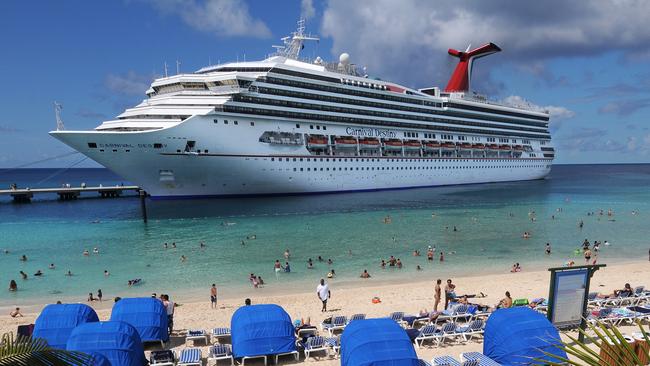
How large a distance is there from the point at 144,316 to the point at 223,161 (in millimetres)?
32866

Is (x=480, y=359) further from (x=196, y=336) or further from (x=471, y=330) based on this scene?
(x=196, y=336)

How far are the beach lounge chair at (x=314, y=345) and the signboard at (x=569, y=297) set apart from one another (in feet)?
18.8

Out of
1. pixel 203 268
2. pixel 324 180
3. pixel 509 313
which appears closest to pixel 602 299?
pixel 509 313

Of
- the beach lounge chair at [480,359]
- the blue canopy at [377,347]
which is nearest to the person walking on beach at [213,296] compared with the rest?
the blue canopy at [377,347]

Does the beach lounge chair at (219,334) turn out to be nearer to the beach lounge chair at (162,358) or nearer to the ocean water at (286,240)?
the beach lounge chair at (162,358)

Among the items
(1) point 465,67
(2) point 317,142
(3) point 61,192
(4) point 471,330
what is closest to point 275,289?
(4) point 471,330

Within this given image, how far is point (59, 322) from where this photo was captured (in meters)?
10.2

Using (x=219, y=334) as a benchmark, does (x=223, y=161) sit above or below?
above

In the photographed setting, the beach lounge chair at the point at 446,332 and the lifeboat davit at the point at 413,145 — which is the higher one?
the lifeboat davit at the point at 413,145

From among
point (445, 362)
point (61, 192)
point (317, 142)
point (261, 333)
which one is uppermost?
point (317, 142)

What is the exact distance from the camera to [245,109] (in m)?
44.8

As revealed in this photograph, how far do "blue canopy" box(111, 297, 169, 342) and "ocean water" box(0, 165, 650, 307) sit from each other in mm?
8273

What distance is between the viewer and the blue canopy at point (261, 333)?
10086 millimetres

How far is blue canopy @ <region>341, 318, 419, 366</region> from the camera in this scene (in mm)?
7930
